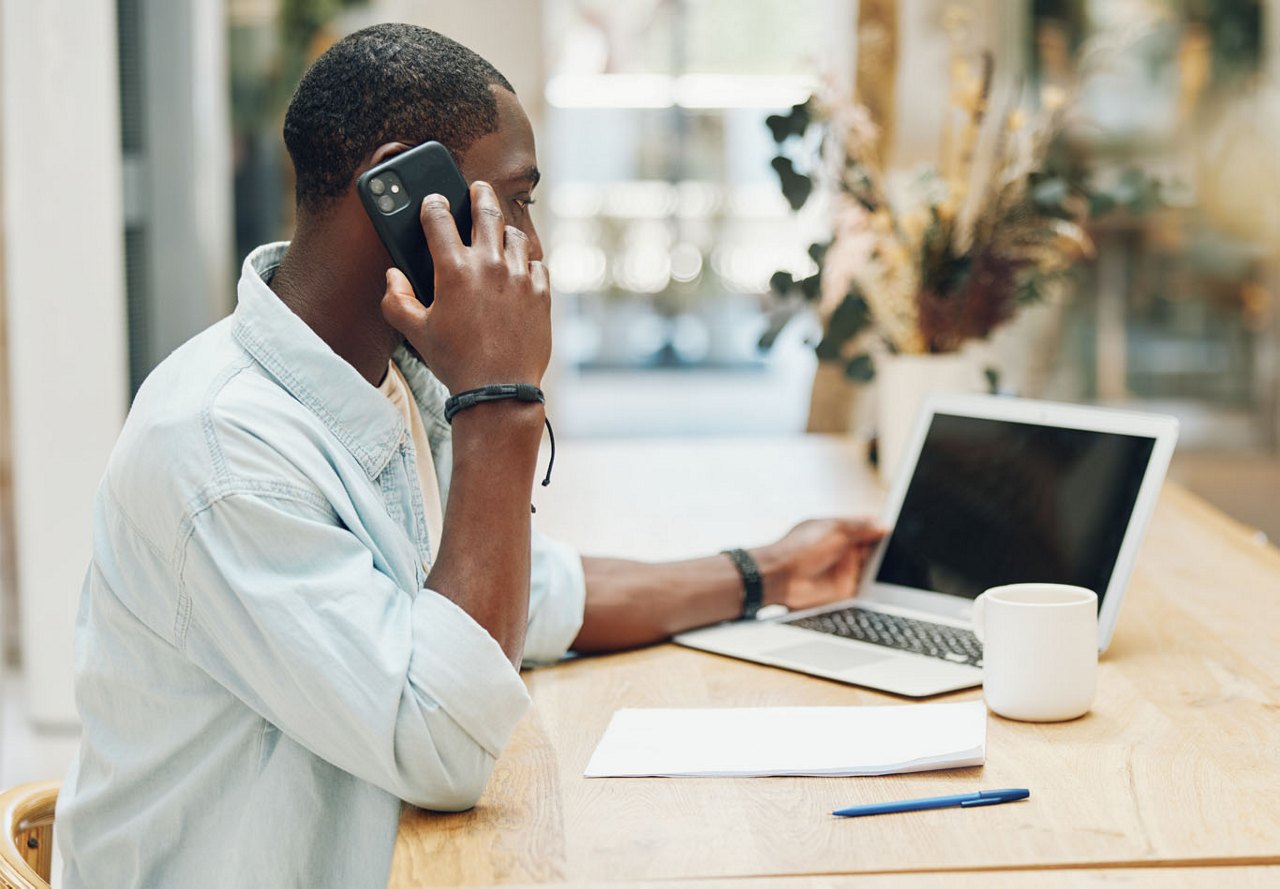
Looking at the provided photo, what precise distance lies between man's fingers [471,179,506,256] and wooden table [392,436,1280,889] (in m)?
0.36

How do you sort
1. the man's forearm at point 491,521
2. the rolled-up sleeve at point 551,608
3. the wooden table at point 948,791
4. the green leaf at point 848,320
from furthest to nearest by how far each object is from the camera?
the green leaf at point 848,320 < the rolled-up sleeve at point 551,608 < the man's forearm at point 491,521 < the wooden table at point 948,791

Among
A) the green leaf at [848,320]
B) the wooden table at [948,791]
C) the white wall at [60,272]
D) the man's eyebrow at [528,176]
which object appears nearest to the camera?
the wooden table at [948,791]

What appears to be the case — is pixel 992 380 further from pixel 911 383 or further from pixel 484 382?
pixel 484 382

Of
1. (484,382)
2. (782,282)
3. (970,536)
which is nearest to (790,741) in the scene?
(484,382)

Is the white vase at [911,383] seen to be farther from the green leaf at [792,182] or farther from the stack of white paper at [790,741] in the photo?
the stack of white paper at [790,741]

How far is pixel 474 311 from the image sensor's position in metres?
0.96

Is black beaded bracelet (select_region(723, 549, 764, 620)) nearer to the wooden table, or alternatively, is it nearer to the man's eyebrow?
the wooden table

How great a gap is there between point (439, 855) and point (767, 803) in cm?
21

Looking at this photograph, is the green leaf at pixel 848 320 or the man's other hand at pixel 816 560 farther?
the green leaf at pixel 848 320

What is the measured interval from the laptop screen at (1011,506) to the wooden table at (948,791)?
104mm

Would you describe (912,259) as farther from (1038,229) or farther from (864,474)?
(864,474)

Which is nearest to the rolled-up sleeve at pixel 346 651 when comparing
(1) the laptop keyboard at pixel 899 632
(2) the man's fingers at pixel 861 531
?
(1) the laptop keyboard at pixel 899 632

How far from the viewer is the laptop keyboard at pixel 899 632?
1254 millimetres

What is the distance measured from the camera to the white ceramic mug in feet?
3.48
